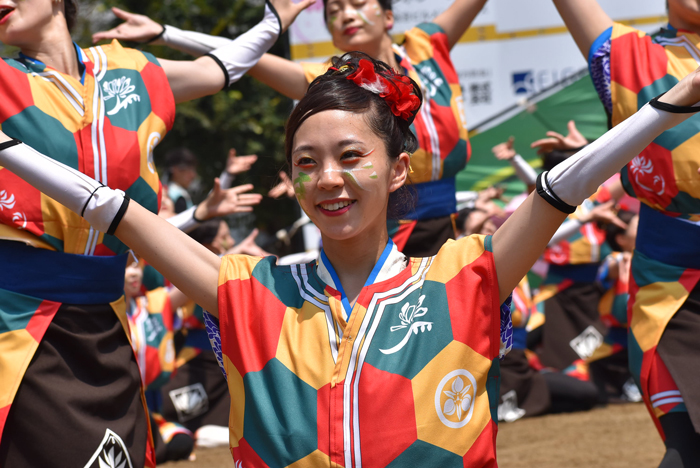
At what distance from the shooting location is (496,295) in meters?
1.77

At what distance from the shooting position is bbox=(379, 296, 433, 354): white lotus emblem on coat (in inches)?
68.4

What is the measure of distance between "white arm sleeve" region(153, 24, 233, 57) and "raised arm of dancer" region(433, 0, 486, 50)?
89 centimetres

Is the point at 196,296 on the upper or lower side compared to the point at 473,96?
upper

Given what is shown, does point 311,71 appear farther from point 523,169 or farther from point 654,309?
point 523,169

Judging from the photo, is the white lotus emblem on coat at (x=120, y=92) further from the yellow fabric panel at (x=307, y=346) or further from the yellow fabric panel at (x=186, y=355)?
the yellow fabric panel at (x=186, y=355)

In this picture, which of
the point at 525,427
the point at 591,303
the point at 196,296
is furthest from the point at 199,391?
the point at 196,296

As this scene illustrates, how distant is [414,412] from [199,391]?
143 inches

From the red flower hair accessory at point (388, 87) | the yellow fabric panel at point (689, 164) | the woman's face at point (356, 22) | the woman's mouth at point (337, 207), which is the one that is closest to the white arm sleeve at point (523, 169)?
the woman's face at point (356, 22)

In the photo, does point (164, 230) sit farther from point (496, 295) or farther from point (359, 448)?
point (496, 295)

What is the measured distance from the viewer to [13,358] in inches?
83.7

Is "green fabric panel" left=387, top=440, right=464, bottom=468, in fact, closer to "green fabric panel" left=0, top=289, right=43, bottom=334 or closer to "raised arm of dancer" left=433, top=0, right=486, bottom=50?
"green fabric panel" left=0, top=289, right=43, bottom=334

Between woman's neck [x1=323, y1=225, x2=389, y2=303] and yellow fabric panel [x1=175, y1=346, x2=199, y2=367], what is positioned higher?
woman's neck [x1=323, y1=225, x2=389, y2=303]

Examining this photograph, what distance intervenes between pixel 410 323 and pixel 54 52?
1384mm

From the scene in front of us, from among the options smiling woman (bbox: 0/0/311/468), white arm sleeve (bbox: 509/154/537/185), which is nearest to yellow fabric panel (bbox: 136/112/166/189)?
smiling woman (bbox: 0/0/311/468)
